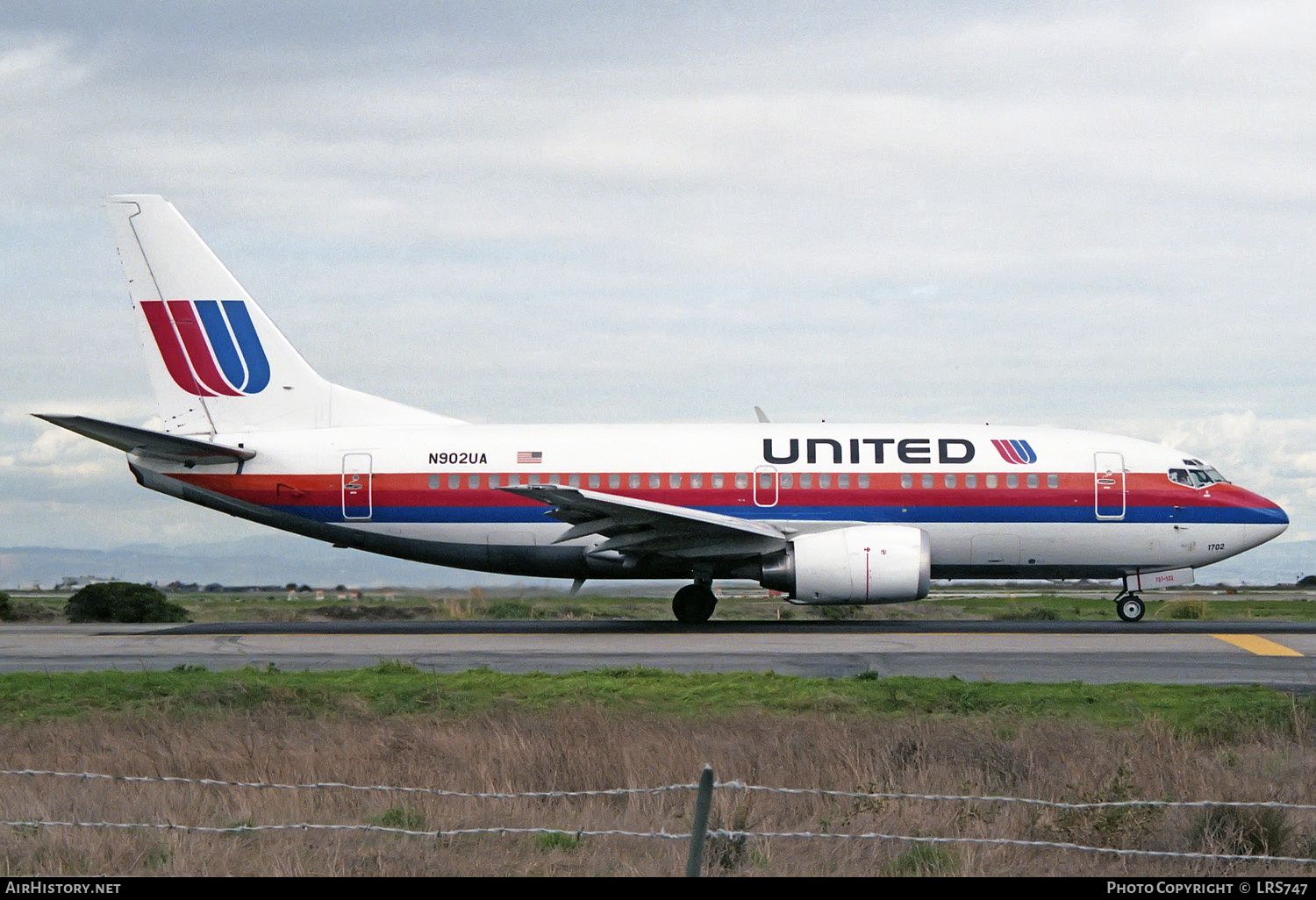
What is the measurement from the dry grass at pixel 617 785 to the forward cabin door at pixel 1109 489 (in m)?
14.4

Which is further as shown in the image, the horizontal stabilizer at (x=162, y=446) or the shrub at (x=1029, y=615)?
the shrub at (x=1029, y=615)

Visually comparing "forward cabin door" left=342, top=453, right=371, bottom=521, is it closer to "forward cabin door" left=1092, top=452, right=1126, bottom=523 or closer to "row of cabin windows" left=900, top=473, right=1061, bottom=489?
"row of cabin windows" left=900, top=473, right=1061, bottom=489

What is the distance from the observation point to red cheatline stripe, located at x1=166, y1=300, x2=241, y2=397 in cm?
2706

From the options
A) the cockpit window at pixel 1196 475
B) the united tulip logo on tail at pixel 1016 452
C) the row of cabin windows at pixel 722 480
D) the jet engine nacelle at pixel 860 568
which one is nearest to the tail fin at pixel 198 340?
the row of cabin windows at pixel 722 480

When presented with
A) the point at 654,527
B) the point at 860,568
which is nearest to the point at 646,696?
the point at 860,568

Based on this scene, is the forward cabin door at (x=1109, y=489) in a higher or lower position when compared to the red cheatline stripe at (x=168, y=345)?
lower

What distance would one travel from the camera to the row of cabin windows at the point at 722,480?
25.7 meters

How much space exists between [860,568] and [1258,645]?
22.2 ft

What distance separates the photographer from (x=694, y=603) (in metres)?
26.9

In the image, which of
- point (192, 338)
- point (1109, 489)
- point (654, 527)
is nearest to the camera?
point (654, 527)

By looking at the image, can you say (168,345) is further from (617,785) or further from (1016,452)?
(617,785)

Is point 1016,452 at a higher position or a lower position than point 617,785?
higher

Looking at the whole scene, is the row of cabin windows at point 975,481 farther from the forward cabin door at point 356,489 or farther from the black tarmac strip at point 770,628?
the forward cabin door at point 356,489
